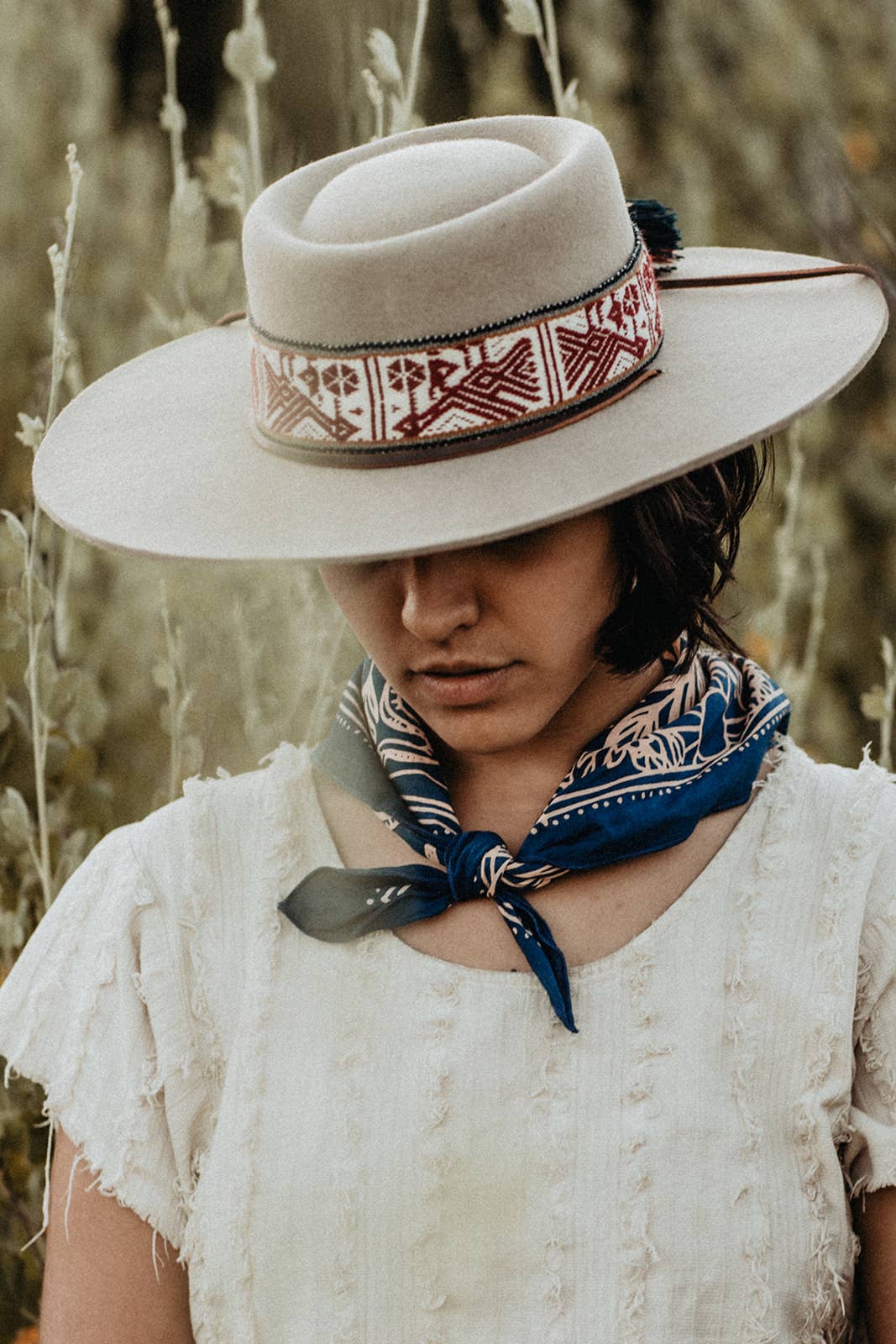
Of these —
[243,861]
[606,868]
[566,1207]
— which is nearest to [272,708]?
[243,861]

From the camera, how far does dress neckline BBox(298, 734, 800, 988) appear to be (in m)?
1.25

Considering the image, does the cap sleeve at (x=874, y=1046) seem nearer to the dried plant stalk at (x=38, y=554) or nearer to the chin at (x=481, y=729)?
the chin at (x=481, y=729)

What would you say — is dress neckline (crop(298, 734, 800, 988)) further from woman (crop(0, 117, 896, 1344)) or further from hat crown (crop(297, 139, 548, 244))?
hat crown (crop(297, 139, 548, 244))

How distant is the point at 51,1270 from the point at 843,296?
960 mm

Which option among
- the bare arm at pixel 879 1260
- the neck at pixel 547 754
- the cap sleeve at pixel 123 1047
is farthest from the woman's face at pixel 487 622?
the bare arm at pixel 879 1260

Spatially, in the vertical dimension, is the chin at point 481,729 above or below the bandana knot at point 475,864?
above

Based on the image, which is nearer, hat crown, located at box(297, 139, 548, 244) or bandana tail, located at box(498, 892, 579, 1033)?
hat crown, located at box(297, 139, 548, 244)

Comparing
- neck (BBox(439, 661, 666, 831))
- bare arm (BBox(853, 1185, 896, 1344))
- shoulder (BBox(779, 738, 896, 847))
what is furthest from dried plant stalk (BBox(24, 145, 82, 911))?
bare arm (BBox(853, 1185, 896, 1344))

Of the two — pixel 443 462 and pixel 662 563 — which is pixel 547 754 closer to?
pixel 662 563

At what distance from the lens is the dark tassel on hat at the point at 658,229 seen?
4.25 ft

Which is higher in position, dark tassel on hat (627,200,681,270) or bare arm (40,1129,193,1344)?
dark tassel on hat (627,200,681,270)

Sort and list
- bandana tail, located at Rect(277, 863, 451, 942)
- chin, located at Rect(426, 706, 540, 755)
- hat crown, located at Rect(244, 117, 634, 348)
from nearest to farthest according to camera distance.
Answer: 1. hat crown, located at Rect(244, 117, 634, 348)
2. chin, located at Rect(426, 706, 540, 755)
3. bandana tail, located at Rect(277, 863, 451, 942)

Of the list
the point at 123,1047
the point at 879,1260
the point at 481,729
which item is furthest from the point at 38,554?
the point at 879,1260

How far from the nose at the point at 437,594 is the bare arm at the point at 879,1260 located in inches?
21.0
